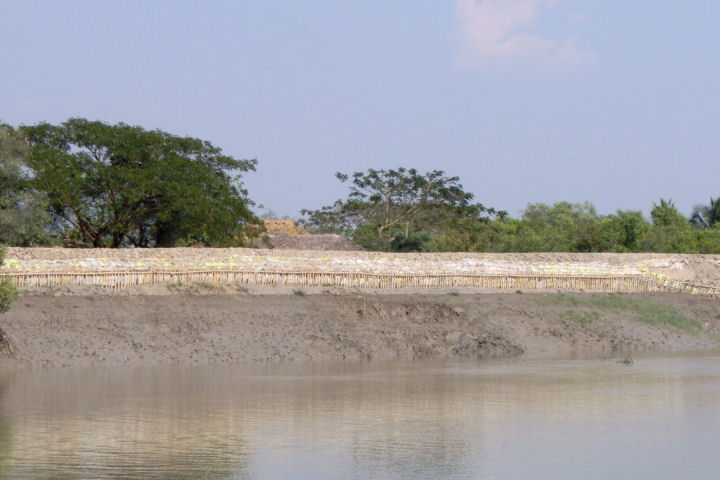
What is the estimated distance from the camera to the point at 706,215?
2687 inches

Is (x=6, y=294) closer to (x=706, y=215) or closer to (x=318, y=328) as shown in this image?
(x=318, y=328)

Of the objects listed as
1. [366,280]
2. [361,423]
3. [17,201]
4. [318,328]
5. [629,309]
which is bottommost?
[361,423]

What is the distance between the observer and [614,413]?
15461mm

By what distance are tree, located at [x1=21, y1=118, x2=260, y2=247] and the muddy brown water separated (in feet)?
42.8

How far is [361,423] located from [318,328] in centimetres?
1095

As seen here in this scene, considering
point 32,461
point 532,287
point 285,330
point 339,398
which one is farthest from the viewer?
point 532,287

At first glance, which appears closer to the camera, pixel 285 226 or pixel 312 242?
pixel 312 242

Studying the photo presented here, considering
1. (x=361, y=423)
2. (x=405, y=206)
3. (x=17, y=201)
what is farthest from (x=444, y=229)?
(x=361, y=423)

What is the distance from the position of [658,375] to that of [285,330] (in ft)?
29.4

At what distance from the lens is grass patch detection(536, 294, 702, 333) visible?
29.2 meters

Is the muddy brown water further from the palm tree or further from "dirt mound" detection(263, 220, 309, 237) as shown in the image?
the palm tree

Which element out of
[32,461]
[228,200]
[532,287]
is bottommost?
[32,461]

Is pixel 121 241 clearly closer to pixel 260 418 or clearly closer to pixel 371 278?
pixel 371 278

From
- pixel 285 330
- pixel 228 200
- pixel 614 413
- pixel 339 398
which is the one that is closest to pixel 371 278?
pixel 285 330
